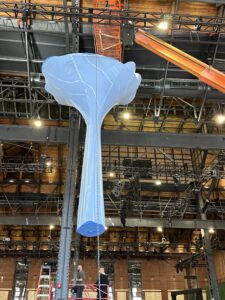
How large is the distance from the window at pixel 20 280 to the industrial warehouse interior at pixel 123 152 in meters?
0.09

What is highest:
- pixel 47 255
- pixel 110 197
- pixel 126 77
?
pixel 110 197

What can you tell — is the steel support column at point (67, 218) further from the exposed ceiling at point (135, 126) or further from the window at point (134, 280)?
the window at point (134, 280)

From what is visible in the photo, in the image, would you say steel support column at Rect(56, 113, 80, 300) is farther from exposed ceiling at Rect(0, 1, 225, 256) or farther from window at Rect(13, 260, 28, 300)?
window at Rect(13, 260, 28, 300)

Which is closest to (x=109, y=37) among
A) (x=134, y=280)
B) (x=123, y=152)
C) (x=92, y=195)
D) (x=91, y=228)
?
(x=92, y=195)

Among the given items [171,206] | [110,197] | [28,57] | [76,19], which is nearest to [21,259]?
[110,197]

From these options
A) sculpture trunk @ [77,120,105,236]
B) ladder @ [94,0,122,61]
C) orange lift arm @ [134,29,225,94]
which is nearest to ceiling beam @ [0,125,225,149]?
ladder @ [94,0,122,61]

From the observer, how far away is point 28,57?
16.1 metres

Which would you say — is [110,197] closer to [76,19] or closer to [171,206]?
[171,206]

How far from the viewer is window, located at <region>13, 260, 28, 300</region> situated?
3194 cm

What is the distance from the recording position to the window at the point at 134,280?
3288 cm

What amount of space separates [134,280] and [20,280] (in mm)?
10709

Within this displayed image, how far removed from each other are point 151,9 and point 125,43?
10.6 feet

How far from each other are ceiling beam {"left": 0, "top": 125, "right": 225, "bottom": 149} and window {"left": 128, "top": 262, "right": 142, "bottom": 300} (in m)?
19.9

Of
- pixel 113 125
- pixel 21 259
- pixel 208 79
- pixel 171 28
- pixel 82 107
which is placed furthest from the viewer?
pixel 21 259
